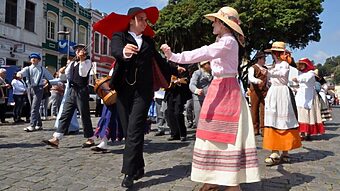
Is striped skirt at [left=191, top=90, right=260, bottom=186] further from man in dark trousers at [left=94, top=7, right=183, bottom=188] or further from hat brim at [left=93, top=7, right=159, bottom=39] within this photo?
hat brim at [left=93, top=7, right=159, bottom=39]

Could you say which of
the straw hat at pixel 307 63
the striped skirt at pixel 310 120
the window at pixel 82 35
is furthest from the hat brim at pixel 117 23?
the window at pixel 82 35

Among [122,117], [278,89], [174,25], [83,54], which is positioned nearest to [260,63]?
[278,89]

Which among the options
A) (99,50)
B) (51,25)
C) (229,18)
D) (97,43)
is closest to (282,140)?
(229,18)

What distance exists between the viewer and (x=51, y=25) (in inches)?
1130

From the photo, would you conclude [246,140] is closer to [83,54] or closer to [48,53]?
[83,54]

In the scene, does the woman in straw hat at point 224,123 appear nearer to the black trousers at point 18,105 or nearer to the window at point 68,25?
the black trousers at point 18,105

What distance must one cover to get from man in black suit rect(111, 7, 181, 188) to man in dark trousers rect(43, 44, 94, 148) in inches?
83.3

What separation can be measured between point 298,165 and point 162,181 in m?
2.25

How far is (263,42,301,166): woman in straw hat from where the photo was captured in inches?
204

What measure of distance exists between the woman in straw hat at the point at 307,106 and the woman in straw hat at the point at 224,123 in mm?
4767

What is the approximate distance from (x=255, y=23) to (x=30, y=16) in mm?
16320

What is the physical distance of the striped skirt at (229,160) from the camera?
3268 millimetres

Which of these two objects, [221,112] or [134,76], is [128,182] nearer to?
[134,76]

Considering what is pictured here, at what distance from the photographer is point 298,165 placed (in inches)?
208
